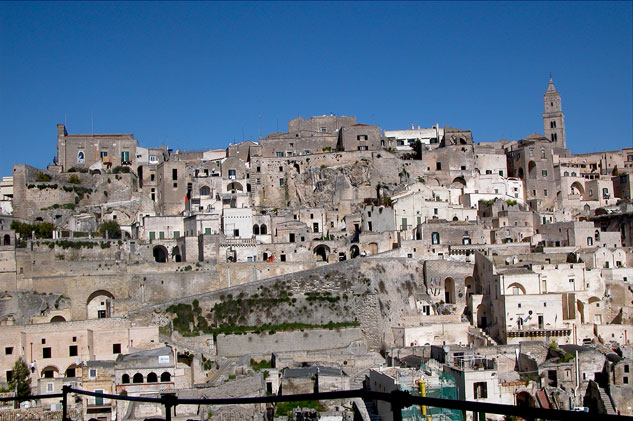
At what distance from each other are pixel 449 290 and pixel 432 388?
16.2m

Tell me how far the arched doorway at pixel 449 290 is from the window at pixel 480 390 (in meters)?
13.4

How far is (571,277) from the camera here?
138ft

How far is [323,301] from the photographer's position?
41.7 metres

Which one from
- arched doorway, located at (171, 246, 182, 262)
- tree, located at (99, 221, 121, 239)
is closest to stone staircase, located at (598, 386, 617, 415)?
arched doorway, located at (171, 246, 182, 262)

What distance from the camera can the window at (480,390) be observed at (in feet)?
102

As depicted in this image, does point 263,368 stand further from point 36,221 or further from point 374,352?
point 36,221

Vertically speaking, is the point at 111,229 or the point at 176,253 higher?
the point at 111,229

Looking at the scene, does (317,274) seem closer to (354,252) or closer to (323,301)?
(323,301)

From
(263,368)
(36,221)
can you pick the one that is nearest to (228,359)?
(263,368)

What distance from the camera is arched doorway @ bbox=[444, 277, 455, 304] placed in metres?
44.6

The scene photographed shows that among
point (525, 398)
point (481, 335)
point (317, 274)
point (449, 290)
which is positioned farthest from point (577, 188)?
point (525, 398)

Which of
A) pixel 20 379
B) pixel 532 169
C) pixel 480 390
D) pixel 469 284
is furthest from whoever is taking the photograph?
pixel 532 169

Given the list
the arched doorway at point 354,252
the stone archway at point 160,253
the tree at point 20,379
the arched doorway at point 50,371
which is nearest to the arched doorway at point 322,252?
the arched doorway at point 354,252

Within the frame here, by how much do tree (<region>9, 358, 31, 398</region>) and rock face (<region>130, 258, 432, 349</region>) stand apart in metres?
6.48
